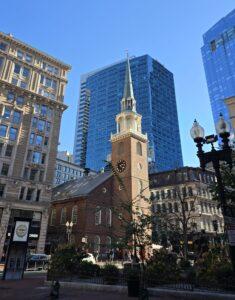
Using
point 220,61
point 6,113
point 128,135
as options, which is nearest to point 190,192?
point 128,135

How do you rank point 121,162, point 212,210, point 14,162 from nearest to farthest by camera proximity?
point 14,162
point 121,162
point 212,210

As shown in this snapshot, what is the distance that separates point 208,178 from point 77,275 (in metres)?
51.2

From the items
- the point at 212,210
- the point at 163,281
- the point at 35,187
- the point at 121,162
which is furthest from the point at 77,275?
the point at 212,210

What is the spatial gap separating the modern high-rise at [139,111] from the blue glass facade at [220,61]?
24.9 meters

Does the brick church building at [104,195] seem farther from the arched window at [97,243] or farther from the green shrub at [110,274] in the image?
the green shrub at [110,274]

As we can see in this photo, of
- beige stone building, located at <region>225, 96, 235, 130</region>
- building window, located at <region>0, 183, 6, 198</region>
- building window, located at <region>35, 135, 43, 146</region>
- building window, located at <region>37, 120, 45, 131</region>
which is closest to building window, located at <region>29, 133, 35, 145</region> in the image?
building window, located at <region>35, 135, 43, 146</region>

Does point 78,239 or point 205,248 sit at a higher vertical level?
point 78,239

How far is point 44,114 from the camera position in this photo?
166 ft

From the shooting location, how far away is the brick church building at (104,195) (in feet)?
155

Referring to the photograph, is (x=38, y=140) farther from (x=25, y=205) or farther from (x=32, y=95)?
(x=25, y=205)

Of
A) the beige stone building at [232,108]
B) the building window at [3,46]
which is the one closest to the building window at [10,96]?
the building window at [3,46]

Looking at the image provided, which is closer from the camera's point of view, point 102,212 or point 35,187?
point 35,187

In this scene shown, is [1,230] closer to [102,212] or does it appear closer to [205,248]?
[102,212]

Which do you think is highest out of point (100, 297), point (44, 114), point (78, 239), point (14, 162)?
point (44, 114)
